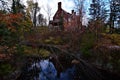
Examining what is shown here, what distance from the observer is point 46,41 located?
27.0 metres

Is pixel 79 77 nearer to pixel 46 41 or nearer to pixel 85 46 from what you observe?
pixel 85 46

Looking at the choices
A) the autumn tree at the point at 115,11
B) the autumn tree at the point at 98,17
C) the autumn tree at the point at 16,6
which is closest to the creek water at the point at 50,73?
the autumn tree at the point at 98,17

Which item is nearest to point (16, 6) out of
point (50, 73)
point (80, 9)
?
point (80, 9)

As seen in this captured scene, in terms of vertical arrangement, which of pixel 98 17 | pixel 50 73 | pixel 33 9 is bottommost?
pixel 50 73

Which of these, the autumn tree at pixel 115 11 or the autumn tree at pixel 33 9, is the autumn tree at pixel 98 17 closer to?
the autumn tree at pixel 115 11

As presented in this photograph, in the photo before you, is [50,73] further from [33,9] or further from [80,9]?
[33,9]

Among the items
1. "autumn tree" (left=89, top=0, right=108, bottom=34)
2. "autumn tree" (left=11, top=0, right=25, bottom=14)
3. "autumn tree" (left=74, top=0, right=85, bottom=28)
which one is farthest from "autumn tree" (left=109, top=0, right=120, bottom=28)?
"autumn tree" (left=11, top=0, right=25, bottom=14)

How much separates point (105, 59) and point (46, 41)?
14.4m

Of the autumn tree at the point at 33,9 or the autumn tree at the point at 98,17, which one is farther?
the autumn tree at the point at 33,9

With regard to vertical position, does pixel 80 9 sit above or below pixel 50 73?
above

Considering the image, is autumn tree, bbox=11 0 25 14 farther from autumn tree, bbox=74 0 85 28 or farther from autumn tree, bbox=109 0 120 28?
autumn tree, bbox=109 0 120 28

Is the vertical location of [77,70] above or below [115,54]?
below

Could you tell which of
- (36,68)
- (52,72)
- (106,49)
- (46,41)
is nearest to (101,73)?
(106,49)

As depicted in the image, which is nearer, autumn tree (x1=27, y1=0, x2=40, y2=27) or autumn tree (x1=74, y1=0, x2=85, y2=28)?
autumn tree (x1=74, y1=0, x2=85, y2=28)
